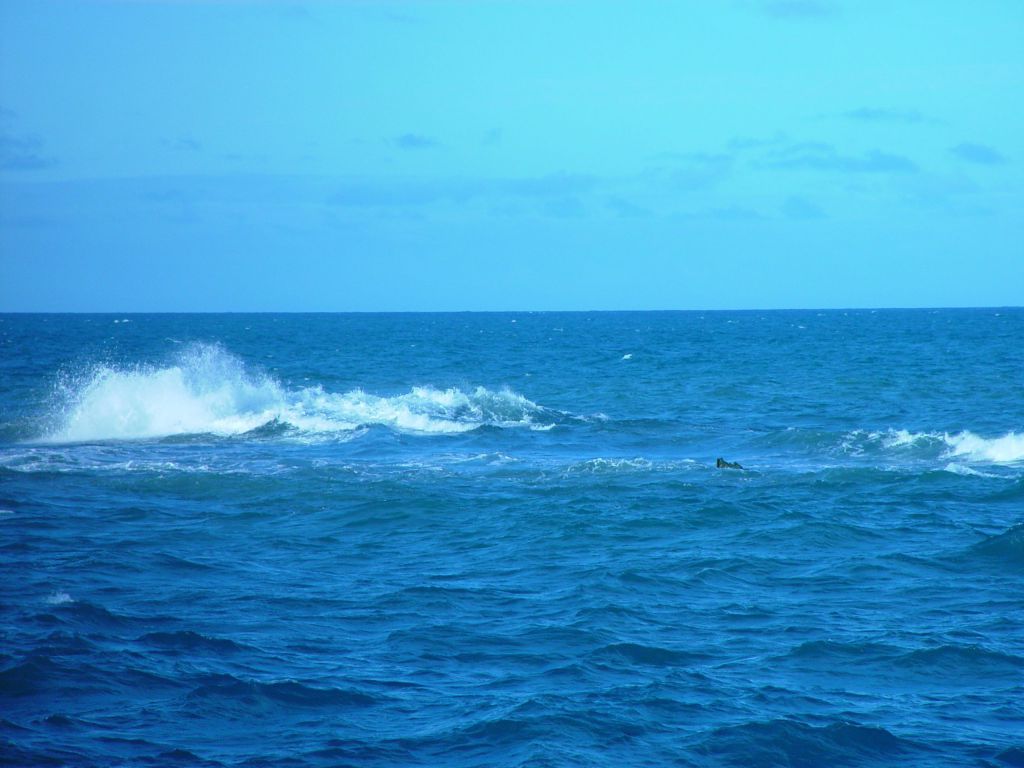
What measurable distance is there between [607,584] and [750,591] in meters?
1.84

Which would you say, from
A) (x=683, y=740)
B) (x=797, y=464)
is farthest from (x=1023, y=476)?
(x=683, y=740)

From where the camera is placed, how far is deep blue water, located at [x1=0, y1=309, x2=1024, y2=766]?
970cm

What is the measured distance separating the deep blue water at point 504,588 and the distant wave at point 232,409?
7.6 inches

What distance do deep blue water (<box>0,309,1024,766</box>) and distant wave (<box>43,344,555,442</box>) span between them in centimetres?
19

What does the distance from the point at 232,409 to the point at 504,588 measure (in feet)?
67.6

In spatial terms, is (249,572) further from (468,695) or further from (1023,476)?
(1023,476)

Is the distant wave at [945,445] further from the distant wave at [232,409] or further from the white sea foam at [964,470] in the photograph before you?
the distant wave at [232,409]

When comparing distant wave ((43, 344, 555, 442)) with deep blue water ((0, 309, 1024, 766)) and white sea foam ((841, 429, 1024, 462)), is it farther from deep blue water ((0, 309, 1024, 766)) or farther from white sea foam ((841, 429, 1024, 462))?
white sea foam ((841, 429, 1024, 462))

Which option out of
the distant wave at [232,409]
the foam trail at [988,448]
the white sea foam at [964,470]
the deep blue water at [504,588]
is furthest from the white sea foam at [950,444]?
the distant wave at [232,409]

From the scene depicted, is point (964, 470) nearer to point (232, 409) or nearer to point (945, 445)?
point (945, 445)

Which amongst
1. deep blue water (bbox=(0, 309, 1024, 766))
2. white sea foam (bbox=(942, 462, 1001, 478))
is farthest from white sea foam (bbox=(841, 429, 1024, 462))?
white sea foam (bbox=(942, 462, 1001, 478))

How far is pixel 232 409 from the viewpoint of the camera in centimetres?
3312

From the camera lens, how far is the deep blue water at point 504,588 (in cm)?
970

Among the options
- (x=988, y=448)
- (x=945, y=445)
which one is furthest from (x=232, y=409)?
(x=988, y=448)
